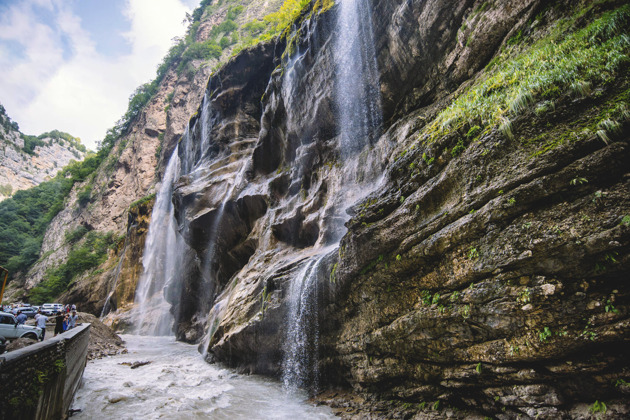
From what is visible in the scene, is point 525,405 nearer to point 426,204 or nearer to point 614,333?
point 614,333

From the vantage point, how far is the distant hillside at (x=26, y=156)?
287 ft

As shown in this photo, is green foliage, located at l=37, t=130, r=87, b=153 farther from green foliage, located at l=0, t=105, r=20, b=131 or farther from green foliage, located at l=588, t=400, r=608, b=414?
green foliage, located at l=588, t=400, r=608, b=414

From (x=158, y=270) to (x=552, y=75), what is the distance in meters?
36.2

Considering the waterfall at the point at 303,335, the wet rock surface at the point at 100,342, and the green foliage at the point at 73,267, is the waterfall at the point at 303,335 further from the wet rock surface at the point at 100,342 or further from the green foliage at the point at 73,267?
the green foliage at the point at 73,267

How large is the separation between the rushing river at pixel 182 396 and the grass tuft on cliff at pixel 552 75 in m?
8.36

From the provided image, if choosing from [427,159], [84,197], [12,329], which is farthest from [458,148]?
[84,197]

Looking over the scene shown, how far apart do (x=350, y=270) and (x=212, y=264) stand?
700 inches

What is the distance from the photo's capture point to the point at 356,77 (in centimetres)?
1611

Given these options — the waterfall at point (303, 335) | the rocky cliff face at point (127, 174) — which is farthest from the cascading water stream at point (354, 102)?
the rocky cliff face at point (127, 174)

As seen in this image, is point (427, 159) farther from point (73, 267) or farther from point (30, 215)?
point (30, 215)

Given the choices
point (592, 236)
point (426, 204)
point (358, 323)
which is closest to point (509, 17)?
point (426, 204)

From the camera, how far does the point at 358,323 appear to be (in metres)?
8.98

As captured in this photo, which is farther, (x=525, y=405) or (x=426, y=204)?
(x=426, y=204)

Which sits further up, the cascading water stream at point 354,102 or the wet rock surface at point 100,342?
the cascading water stream at point 354,102
